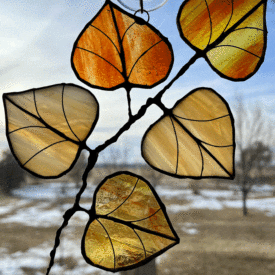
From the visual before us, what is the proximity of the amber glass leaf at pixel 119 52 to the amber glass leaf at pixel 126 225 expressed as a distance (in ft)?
0.62

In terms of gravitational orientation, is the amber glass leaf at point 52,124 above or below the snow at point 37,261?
above

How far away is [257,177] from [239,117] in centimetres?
19

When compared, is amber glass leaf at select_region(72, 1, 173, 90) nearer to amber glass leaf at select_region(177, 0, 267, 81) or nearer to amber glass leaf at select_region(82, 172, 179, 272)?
amber glass leaf at select_region(177, 0, 267, 81)

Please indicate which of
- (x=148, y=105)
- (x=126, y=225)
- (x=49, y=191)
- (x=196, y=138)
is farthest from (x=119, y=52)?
(x=49, y=191)

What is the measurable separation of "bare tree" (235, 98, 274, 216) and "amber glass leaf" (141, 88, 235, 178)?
0.91ft

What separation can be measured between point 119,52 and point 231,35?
241 millimetres

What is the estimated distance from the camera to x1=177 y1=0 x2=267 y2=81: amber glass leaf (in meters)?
0.51

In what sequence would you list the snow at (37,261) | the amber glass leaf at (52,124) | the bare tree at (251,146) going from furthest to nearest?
the bare tree at (251,146) < the snow at (37,261) < the amber glass leaf at (52,124)

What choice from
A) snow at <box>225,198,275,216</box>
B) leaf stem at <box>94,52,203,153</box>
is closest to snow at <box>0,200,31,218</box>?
leaf stem at <box>94,52,203,153</box>

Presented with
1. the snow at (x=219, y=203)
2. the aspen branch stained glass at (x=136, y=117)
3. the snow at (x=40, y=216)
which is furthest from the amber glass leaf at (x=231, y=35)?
the snow at (x=40, y=216)

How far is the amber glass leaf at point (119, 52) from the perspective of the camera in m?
0.48

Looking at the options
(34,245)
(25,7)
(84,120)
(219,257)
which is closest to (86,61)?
(84,120)

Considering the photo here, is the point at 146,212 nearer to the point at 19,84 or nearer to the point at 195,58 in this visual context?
the point at 195,58

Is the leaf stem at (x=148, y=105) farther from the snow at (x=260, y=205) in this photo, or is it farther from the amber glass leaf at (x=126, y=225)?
the snow at (x=260, y=205)
